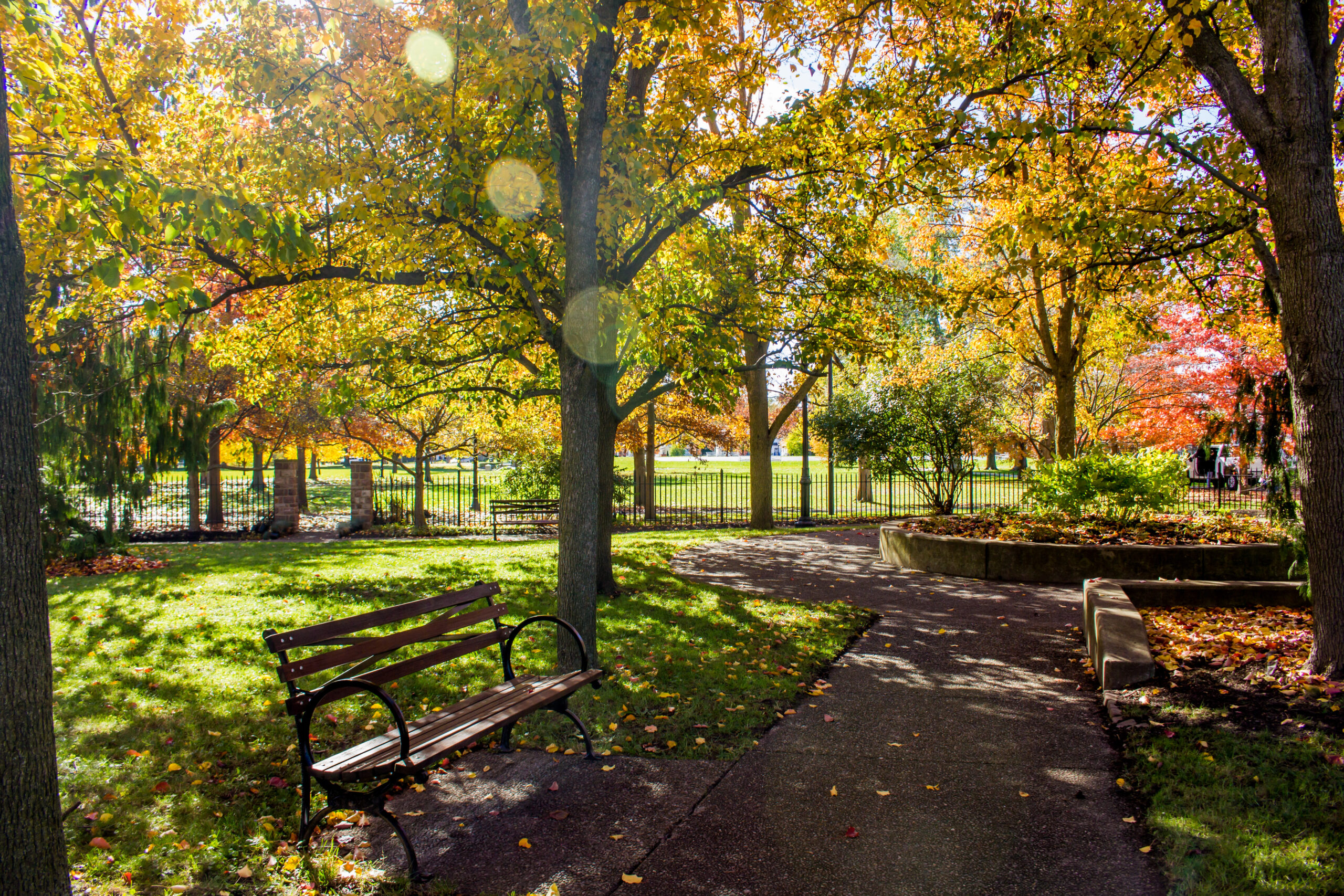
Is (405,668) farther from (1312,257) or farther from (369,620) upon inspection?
(1312,257)

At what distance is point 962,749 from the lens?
464cm

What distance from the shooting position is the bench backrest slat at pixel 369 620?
12.1 ft

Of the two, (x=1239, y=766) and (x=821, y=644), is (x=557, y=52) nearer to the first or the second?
(x=821, y=644)

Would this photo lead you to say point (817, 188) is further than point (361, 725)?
Yes

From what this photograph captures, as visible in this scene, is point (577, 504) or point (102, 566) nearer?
point (577, 504)

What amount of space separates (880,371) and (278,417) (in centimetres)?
1696

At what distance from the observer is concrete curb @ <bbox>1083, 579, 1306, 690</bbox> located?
5.48 meters

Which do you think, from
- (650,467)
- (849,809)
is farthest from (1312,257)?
(650,467)

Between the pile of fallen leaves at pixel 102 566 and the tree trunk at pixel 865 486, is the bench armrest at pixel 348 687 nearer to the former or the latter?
the pile of fallen leaves at pixel 102 566

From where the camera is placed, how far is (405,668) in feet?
13.5

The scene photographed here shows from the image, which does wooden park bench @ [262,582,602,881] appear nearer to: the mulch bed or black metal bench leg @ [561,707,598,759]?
black metal bench leg @ [561,707,598,759]

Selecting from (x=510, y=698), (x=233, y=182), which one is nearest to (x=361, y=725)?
(x=510, y=698)

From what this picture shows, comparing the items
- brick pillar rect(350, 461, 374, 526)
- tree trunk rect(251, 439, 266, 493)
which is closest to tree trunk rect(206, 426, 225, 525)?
tree trunk rect(251, 439, 266, 493)

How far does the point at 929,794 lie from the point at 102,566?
40.6 ft
